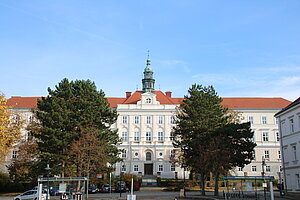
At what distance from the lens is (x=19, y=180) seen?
43938mm

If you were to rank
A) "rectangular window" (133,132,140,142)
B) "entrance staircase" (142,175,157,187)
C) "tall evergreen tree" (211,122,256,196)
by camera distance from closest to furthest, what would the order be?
"tall evergreen tree" (211,122,256,196), "entrance staircase" (142,175,157,187), "rectangular window" (133,132,140,142)

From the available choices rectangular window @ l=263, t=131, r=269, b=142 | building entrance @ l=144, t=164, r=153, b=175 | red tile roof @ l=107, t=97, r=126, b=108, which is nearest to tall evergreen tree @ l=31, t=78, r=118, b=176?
building entrance @ l=144, t=164, r=153, b=175

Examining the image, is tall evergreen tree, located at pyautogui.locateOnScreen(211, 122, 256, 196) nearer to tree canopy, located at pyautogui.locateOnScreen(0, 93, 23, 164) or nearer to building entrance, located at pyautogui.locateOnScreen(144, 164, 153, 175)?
tree canopy, located at pyautogui.locateOnScreen(0, 93, 23, 164)

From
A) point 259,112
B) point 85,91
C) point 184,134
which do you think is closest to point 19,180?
point 85,91

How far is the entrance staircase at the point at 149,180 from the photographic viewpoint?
2291 inches

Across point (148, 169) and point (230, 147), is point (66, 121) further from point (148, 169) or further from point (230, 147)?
point (148, 169)

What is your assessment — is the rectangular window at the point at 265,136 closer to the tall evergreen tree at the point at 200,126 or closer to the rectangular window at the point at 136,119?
the rectangular window at the point at 136,119

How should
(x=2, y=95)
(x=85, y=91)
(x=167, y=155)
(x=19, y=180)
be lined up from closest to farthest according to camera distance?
(x=2, y=95)
(x=85, y=91)
(x=19, y=180)
(x=167, y=155)

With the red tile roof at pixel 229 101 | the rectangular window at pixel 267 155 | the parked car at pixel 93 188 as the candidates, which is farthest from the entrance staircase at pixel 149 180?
the rectangular window at pixel 267 155

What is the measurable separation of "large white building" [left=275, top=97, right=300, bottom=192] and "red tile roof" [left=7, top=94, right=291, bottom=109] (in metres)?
33.1

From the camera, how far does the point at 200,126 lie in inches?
1484

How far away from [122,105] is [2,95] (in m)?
34.7

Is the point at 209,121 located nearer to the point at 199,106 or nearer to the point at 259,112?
the point at 199,106

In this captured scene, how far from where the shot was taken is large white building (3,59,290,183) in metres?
67.3
